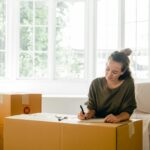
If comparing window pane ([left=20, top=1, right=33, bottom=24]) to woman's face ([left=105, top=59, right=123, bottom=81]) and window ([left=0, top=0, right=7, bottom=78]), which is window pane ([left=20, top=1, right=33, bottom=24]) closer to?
window ([left=0, top=0, right=7, bottom=78])

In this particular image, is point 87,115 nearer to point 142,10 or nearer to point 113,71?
point 113,71

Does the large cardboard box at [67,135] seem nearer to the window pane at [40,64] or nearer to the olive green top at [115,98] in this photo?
the olive green top at [115,98]

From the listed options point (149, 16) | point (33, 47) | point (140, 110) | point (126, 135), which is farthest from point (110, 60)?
point (33, 47)

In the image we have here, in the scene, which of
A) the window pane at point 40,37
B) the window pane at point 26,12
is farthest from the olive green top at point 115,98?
the window pane at point 26,12

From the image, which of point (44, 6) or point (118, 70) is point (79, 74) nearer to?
point (44, 6)

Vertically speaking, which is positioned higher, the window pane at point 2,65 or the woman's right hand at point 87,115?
the window pane at point 2,65

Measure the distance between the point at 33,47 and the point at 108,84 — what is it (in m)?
2.50

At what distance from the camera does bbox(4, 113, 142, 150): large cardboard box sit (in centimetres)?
149

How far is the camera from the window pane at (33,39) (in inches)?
169

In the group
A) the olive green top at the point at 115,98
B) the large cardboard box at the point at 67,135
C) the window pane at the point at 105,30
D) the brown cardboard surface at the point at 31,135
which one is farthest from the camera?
the window pane at the point at 105,30

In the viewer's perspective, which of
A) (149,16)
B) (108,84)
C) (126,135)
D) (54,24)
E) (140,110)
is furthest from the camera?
(54,24)

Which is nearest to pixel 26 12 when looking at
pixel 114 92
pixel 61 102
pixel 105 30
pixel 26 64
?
pixel 26 64

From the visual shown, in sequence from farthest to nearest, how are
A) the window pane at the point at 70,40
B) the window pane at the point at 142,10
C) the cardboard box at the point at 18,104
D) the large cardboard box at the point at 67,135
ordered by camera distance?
the window pane at the point at 70,40 → the window pane at the point at 142,10 → the cardboard box at the point at 18,104 → the large cardboard box at the point at 67,135

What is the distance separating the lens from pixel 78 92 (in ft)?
13.8
